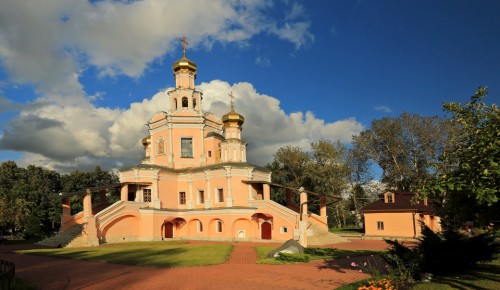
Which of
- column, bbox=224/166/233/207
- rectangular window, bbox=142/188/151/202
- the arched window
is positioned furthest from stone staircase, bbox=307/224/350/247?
the arched window

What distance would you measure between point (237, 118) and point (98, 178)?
43374mm

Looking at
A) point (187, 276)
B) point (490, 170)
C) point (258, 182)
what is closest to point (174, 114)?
point (258, 182)

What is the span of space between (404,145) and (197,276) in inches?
1303

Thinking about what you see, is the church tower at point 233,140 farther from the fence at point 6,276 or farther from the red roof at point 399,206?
the fence at point 6,276

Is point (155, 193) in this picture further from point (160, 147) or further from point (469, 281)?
point (469, 281)

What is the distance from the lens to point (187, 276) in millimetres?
14141

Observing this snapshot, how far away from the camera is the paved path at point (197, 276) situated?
12469mm

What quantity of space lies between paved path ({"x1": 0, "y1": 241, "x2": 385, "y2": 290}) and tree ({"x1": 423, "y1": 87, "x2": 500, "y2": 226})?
4528 mm

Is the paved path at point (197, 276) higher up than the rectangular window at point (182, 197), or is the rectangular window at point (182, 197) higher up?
the rectangular window at point (182, 197)

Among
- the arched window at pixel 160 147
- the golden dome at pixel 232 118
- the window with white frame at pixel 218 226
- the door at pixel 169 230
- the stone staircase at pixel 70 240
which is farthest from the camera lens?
the arched window at pixel 160 147

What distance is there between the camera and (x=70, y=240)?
28.1m

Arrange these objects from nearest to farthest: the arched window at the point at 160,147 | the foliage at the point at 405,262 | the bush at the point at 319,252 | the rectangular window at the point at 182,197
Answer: the foliage at the point at 405,262, the bush at the point at 319,252, the rectangular window at the point at 182,197, the arched window at the point at 160,147

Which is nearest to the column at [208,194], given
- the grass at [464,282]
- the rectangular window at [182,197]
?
the rectangular window at [182,197]

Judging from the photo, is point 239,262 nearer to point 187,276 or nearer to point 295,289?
point 187,276
